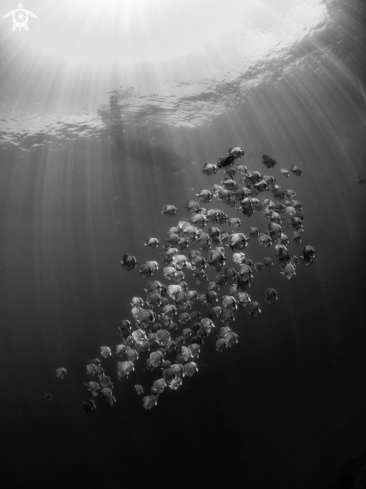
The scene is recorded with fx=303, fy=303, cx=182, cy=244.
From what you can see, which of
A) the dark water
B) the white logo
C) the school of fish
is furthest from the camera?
the dark water

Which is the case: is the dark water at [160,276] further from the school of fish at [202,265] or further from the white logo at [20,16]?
the school of fish at [202,265]

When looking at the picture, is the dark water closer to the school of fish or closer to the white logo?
the white logo

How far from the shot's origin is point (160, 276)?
23844mm

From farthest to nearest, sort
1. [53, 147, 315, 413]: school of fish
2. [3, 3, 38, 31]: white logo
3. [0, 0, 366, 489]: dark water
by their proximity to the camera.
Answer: [0, 0, 366, 489]: dark water
[3, 3, 38, 31]: white logo
[53, 147, 315, 413]: school of fish

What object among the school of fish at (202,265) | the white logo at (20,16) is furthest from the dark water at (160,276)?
the school of fish at (202,265)

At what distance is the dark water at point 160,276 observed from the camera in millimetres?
15781

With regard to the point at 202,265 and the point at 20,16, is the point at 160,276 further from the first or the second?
the point at 202,265

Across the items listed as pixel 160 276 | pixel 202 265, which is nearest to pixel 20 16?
pixel 202 265

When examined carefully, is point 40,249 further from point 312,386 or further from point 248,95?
point 312,386

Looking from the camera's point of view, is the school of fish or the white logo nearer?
the school of fish

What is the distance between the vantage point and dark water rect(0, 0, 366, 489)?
15.8m

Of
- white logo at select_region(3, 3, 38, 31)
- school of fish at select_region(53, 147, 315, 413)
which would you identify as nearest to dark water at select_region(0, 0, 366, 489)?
white logo at select_region(3, 3, 38, 31)

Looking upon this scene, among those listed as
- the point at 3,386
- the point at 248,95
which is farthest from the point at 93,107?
the point at 3,386

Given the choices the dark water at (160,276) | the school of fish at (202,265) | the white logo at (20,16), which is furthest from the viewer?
the dark water at (160,276)
